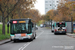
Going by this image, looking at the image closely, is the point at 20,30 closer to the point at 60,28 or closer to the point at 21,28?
the point at 21,28

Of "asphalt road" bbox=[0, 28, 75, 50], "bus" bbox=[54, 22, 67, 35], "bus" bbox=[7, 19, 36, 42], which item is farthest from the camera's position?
"bus" bbox=[54, 22, 67, 35]

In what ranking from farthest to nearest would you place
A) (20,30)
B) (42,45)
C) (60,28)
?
(60,28) < (20,30) < (42,45)

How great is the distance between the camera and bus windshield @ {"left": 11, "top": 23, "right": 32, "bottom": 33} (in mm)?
19828

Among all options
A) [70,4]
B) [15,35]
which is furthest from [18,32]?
[70,4]

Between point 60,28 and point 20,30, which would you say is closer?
point 20,30

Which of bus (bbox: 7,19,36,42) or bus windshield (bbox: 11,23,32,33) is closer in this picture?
bus (bbox: 7,19,36,42)

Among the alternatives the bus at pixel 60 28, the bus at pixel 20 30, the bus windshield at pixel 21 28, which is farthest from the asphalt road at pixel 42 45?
the bus at pixel 60 28

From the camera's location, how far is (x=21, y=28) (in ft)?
65.3

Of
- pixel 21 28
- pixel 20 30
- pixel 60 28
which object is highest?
pixel 21 28

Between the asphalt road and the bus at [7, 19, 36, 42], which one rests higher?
the bus at [7, 19, 36, 42]

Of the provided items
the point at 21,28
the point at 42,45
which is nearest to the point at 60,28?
the point at 21,28

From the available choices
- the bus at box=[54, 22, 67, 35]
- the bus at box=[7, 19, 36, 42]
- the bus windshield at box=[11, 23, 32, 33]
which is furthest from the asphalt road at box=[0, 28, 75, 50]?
the bus at box=[54, 22, 67, 35]

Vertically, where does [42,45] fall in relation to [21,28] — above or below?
below

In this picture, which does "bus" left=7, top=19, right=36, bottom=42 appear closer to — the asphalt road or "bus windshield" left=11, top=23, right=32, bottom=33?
"bus windshield" left=11, top=23, right=32, bottom=33
